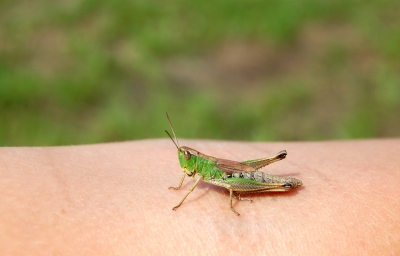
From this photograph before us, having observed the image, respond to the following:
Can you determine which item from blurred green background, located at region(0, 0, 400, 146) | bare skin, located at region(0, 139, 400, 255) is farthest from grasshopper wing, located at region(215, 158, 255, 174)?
blurred green background, located at region(0, 0, 400, 146)

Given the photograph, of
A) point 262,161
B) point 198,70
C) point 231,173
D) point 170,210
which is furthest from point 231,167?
point 198,70

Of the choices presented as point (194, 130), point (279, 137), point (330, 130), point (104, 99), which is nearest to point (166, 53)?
point (104, 99)

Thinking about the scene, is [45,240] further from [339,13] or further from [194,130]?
[339,13]

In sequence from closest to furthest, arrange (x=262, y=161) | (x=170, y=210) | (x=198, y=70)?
1. (x=170, y=210)
2. (x=262, y=161)
3. (x=198, y=70)

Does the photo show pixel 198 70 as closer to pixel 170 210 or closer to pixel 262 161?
pixel 262 161

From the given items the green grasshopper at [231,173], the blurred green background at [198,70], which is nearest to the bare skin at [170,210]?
the green grasshopper at [231,173]

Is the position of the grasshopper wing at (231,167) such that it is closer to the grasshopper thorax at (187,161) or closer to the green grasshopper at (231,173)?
the green grasshopper at (231,173)
